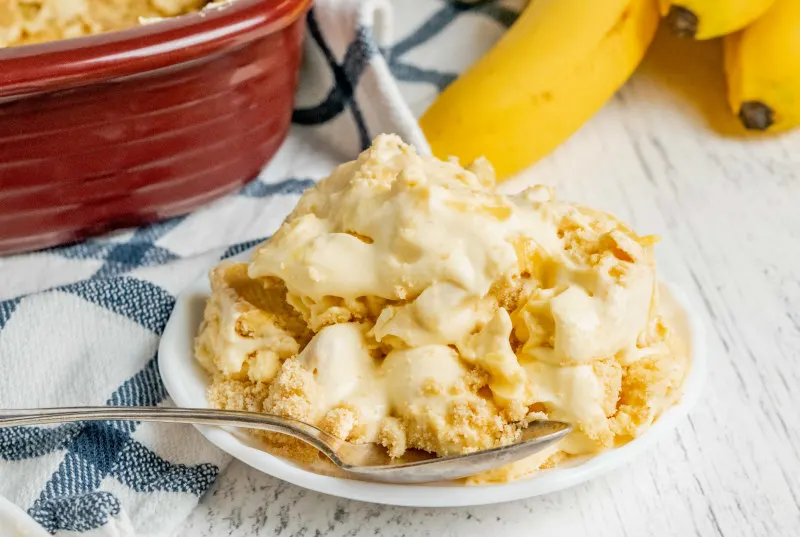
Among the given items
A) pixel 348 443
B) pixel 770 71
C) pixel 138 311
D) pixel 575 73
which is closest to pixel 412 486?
pixel 348 443

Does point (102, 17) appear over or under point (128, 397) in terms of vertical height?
over

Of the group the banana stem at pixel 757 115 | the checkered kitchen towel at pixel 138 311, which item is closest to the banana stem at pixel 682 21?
the banana stem at pixel 757 115

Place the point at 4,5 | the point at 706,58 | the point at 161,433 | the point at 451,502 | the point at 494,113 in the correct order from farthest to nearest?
the point at 706,58
the point at 494,113
the point at 4,5
the point at 161,433
the point at 451,502

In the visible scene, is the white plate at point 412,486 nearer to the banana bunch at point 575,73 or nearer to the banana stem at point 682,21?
the banana bunch at point 575,73

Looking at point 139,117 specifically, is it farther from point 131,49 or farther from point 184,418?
point 184,418

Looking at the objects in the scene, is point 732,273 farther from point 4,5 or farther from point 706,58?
point 4,5

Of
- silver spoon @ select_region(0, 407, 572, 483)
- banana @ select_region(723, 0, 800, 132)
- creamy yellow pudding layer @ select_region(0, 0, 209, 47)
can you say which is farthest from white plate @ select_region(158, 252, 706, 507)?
banana @ select_region(723, 0, 800, 132)

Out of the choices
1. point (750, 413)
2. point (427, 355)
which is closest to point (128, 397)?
point (427, 355)
